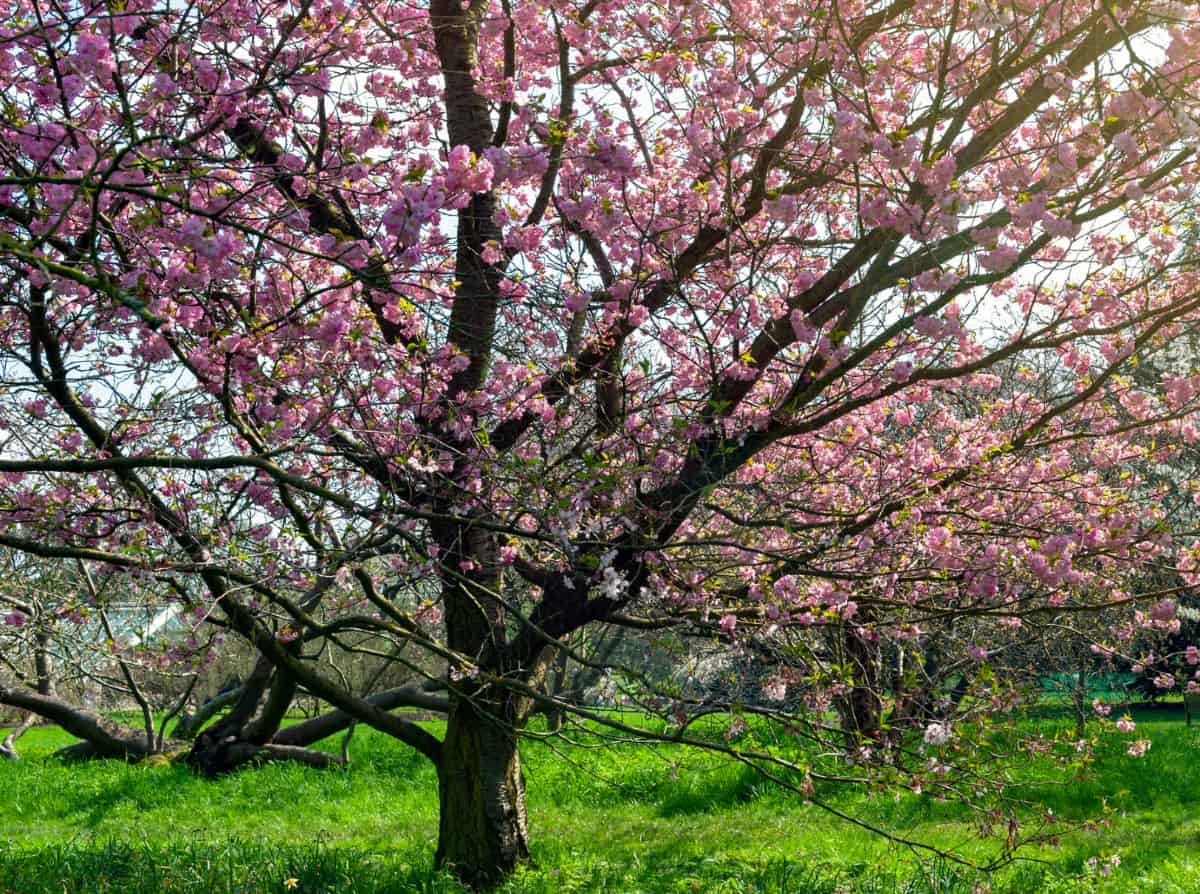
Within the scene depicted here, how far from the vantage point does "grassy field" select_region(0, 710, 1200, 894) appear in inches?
265

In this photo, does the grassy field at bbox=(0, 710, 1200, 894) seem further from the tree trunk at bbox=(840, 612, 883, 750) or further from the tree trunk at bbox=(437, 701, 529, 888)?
the tree trunk at bbox=(840, 612, 883, 750)

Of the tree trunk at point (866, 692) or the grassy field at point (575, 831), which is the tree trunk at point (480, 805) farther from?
the tree trunk at point (866, 692)

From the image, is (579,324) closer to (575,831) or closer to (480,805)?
(480,805)

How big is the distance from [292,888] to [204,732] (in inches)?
311

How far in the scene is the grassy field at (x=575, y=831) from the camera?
6.73m

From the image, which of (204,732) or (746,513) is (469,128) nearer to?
(746,513)

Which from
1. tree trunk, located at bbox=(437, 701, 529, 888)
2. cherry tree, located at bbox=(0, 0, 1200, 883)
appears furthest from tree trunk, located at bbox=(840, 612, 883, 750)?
tree trunk, located at bbox=(437, 701, 529, 888)

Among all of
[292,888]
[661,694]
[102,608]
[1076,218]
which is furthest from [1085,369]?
[102,608]

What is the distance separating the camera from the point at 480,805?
7289 mm

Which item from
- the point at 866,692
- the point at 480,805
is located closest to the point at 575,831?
the point at 480,805

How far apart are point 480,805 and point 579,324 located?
11.0 ft

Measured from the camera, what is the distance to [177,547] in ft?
23.4

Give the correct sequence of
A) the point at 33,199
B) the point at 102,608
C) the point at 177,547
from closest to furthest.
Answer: the point at 33,199, the point at 102,608, the point at 177,547

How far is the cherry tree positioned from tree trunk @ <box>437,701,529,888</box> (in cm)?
3
